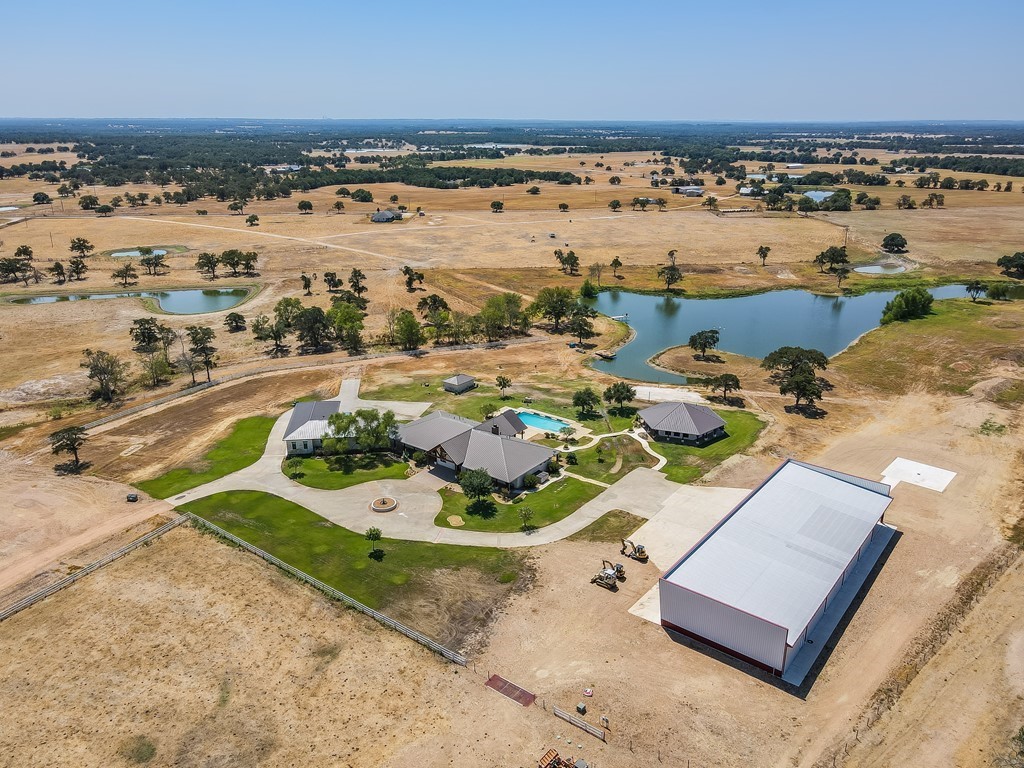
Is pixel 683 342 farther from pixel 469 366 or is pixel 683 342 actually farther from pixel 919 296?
pixel 919 296

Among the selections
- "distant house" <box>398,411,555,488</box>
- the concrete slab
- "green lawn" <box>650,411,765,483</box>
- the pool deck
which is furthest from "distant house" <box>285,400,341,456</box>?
"green lawn" <box>650,411,765,483</box>

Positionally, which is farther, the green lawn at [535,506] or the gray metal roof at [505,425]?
the gray metal roof at [505,425]

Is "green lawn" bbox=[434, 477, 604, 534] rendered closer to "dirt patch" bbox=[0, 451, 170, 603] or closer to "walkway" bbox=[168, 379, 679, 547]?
"walkway" bbox=[168, 379, 679, 547]

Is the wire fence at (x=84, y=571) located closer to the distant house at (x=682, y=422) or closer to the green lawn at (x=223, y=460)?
the green lawn at (x=223, y=460)

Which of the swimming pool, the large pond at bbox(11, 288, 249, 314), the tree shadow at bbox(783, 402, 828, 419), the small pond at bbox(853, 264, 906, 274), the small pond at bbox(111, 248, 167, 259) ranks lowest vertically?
the swimming pool

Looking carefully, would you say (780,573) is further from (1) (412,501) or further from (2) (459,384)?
(2) (459,384)

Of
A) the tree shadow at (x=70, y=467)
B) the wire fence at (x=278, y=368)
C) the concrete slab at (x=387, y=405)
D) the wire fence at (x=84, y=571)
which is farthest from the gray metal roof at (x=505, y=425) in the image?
the tree shadow at (x=70, y=467)
